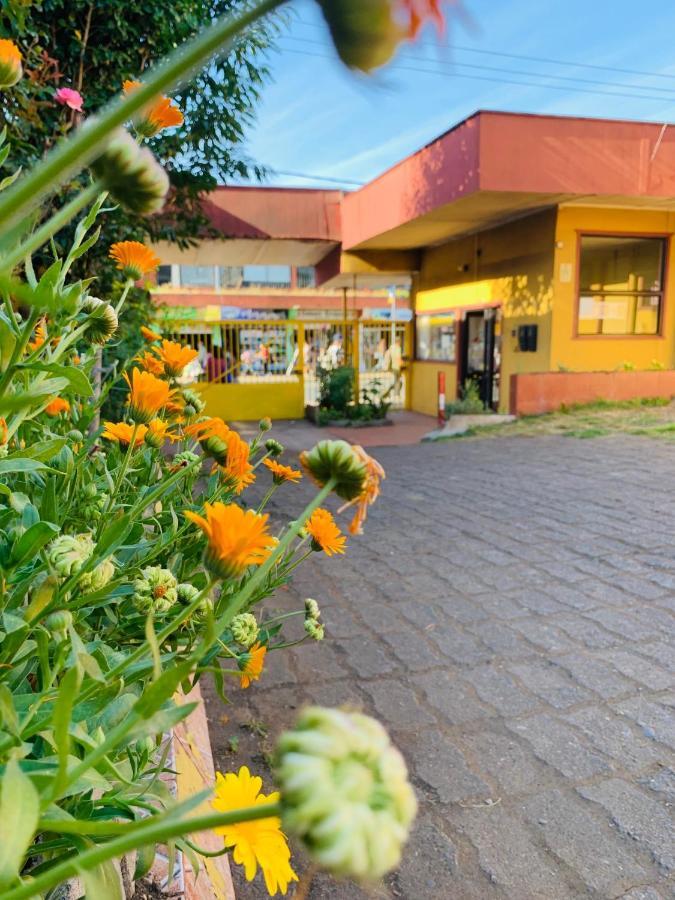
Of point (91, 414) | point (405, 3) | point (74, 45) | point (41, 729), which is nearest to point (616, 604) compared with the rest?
point (91, 414)

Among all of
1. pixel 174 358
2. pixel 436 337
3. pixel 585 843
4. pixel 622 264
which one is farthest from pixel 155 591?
pixel 436 337

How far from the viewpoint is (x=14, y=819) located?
1.29 feet

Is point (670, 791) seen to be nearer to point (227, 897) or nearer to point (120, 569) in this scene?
point (227, 897)

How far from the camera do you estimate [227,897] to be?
1.38 m

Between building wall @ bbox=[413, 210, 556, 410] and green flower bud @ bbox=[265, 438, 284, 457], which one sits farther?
building wall @ bbox=[413, 210, 556, 410]

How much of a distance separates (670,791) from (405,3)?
2.10 meters

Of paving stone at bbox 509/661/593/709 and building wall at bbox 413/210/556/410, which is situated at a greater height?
building wall at bbox 413/210/556/410

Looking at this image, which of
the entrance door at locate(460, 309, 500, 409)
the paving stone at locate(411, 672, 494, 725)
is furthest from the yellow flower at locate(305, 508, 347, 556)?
the entrance door at locate(460, 309, 500, 409)

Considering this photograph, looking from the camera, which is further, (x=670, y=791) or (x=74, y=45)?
(x=74, y=45)

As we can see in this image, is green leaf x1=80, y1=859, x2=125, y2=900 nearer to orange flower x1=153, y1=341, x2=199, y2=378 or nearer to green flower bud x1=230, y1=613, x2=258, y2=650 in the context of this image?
green flower bud x1=230, y1=613, x2=258, y2=650

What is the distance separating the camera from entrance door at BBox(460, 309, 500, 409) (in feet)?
36.4

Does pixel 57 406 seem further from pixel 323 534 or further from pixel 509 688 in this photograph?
pixel 509 688

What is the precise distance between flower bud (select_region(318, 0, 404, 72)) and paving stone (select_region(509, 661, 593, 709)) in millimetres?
2322

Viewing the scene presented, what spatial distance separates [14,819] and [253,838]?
0.47 meters
